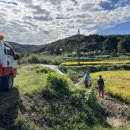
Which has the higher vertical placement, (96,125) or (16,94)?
(16,94)

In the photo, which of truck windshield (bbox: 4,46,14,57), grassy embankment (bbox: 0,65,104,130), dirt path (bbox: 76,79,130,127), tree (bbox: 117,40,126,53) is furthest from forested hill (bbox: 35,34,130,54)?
truck windshield (bbox: 4,46,14,57)

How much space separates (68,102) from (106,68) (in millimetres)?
42981

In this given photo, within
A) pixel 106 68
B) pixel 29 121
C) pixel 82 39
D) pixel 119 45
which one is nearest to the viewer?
pixel 29 121

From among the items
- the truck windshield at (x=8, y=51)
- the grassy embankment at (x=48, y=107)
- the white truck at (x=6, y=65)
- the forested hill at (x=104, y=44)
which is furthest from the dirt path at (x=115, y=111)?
the forested hill at (x=104, y=44)

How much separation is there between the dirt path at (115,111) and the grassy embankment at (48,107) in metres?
0.76

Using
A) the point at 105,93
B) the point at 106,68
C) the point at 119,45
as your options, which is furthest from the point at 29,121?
the point at 119,45

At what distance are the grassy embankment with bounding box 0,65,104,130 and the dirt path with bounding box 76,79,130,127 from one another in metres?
0.76

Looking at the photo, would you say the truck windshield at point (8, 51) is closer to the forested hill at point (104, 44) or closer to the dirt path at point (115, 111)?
the dirt path at point (115, 111)

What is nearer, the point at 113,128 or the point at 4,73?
the point at 4,73

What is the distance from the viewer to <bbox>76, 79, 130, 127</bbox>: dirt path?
21.4 metres

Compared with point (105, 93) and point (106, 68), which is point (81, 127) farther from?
point (106, 68)

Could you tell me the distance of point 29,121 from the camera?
15.6 meters

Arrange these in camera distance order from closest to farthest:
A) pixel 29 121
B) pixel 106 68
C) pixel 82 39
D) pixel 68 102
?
1. pixel 29 121
2. pixel 68 102
3. pixel 106 68
4. pixel 82 39

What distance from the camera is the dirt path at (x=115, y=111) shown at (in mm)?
21391
